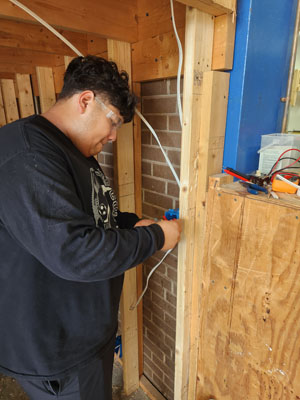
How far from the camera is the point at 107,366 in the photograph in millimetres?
1094

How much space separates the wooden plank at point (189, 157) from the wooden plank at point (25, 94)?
6.52 ft

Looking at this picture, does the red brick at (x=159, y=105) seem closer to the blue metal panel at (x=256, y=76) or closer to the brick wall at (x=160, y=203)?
the brick wall at (x=160, y=203)

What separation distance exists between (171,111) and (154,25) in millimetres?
372

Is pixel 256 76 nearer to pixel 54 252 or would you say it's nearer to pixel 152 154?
pixel 152 154

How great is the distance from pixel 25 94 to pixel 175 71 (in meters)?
1.81

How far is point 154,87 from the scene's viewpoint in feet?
4.16

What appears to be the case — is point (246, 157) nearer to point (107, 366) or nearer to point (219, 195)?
point (219, 195)

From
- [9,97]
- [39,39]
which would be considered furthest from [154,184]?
[9,97]

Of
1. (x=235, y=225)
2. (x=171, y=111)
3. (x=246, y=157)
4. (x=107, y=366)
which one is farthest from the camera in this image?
(x=171, y=111)

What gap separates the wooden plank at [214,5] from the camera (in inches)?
29.0

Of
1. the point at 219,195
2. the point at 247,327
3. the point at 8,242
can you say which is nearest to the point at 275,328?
the point at 247,327

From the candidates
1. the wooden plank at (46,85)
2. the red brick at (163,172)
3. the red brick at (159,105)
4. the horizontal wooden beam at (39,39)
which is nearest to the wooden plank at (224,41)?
the red brick at (159,105)

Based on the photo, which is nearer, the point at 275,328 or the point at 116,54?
the point at 275,328

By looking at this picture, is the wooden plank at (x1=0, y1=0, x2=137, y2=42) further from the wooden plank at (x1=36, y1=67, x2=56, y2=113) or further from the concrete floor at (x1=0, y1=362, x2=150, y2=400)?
the concrete floor at (x1=0, y1=362, x2=150, y2=400)
